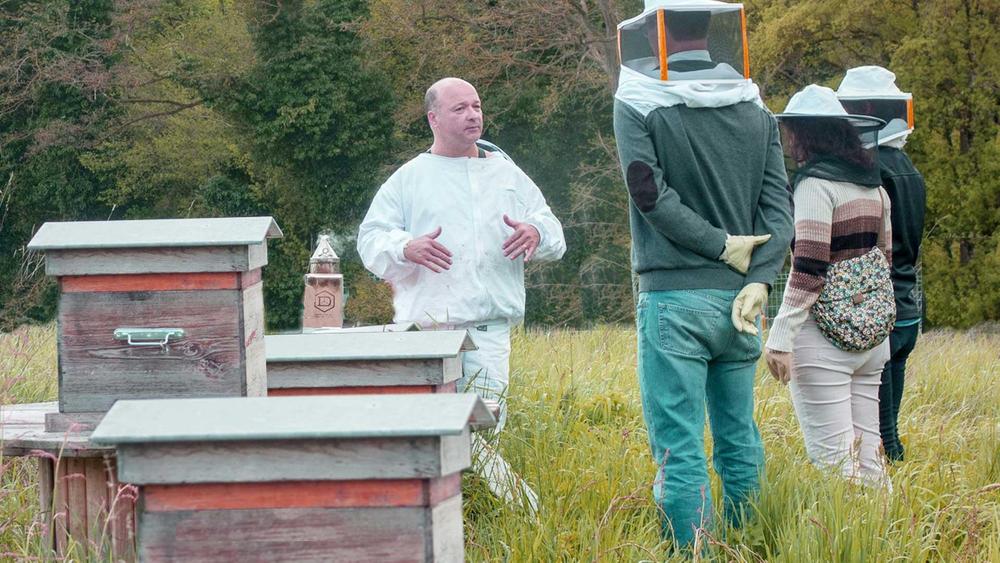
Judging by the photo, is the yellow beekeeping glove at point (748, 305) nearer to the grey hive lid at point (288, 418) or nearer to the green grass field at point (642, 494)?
the green grass field at point (642, 494)

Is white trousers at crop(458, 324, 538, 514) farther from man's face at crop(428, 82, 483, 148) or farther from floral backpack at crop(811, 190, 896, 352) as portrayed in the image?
floral backpack at crop(811, 190, 896, 352)

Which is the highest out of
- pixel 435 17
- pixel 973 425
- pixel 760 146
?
pixel 435 17

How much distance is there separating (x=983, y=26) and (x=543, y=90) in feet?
44.9

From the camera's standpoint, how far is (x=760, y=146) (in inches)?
160

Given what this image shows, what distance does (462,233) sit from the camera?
517 cm

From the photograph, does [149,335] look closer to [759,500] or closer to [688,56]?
[688,56]

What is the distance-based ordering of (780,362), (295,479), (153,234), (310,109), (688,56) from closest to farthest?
(295,479)
(153,234)
(688,56)
(780,362)
(310,109)

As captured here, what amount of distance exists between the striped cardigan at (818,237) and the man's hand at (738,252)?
0.59 meters

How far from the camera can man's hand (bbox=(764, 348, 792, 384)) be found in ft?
14.6

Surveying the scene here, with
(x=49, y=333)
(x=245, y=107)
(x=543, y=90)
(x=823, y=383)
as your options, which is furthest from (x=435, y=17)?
(x=823, y=383)

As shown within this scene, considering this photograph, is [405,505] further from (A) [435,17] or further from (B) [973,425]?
(A) [435,17]

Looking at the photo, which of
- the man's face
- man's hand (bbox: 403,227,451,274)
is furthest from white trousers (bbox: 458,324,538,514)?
the man's face

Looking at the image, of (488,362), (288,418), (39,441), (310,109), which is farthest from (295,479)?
(310,109)

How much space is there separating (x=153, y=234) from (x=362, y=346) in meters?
0.85
